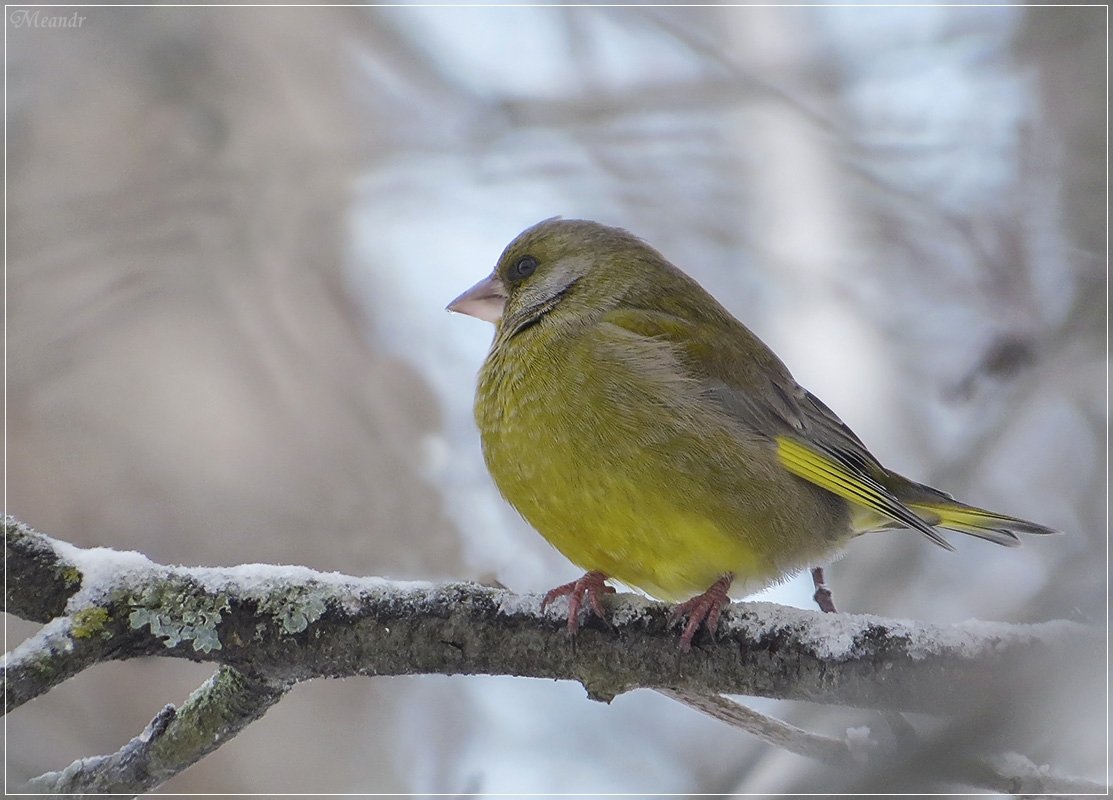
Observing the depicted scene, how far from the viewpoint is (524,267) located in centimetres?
467

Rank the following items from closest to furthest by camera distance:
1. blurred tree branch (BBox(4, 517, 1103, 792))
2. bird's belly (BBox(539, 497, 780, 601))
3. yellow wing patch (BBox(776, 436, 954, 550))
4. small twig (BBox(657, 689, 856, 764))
A: 1. blurred tree branch (BBox(4, 517, 1103, 792))
2. small twig (BBox(657, 689, 856, 764))
3. bird's belly (BBox(539, 497, 780, 601))
4. yellow wing patch (BBox(776, 436, 954, 550))

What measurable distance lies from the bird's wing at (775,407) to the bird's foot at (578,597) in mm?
1013

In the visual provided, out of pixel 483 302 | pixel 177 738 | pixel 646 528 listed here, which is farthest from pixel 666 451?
pixel 177 738

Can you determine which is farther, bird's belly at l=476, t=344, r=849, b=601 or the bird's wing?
the bird's wing

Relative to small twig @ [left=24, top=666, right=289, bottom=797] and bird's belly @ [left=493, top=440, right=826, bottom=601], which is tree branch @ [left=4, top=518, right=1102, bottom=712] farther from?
Result: bird's belly @ [left=493, top=440, right=826, bottom=601]

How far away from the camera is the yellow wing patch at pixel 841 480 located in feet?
12.4

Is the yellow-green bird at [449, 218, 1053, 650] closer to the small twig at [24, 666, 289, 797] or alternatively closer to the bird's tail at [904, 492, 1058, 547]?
the bird's tail at [904, 492, 1058, 547]

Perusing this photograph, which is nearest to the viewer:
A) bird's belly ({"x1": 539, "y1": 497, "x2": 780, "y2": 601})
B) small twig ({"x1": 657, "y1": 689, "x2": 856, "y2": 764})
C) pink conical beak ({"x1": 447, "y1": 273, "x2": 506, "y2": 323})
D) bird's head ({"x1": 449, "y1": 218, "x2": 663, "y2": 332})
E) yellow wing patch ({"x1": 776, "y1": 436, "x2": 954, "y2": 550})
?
small twig ({"x1": 657, "y1": 689, "x2": 856, "y2": 764})

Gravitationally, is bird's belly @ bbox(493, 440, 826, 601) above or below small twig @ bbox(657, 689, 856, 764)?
above

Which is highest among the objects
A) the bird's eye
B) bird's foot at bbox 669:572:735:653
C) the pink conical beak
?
the bird's eye

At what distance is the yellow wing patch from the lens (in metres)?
3.77

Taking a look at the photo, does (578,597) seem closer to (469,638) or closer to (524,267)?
(469,638)

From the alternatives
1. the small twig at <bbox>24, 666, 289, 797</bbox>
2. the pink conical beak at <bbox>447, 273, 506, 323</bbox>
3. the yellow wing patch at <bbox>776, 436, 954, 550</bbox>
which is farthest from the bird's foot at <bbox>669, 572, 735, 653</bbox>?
the pink conical beak at <bbox>447, 273, 506, 323</bbox>

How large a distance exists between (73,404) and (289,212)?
2086 mm
